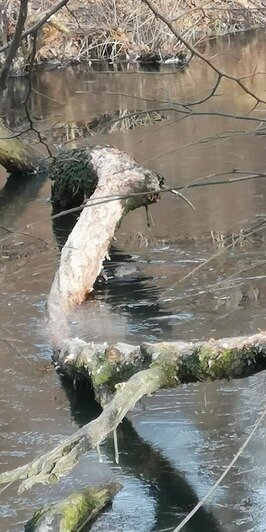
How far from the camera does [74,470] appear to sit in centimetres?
481

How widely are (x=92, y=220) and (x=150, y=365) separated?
3.48m

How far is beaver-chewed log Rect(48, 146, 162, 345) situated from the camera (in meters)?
7.41

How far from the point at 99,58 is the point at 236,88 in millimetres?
10560

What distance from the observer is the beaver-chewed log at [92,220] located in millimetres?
7414

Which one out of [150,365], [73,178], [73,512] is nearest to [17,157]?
[73,178]

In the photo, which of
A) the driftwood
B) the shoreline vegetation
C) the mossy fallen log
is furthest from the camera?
the shoreline vegetation

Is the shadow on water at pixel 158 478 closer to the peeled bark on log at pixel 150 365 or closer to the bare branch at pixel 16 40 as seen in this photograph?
the peeled bark on log at pixel 150 365

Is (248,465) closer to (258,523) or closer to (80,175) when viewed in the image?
(258,523)

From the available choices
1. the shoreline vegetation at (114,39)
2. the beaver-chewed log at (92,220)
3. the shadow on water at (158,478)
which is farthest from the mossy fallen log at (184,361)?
the shoreline vegetation at (114,39)

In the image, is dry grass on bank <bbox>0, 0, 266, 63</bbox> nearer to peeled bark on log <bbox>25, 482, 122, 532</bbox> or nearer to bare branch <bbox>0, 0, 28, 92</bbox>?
peeled bark on log <bbox>25, 482, 122, 532</bbox>

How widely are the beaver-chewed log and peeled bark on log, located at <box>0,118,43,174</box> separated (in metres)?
2.51

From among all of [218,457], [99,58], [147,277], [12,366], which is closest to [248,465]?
[218,457]

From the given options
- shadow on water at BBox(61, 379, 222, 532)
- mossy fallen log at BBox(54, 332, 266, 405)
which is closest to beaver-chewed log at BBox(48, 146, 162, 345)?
mossy fallen log at BBox(54, 332, 266, 405)

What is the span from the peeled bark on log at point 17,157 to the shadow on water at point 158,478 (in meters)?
7.49
